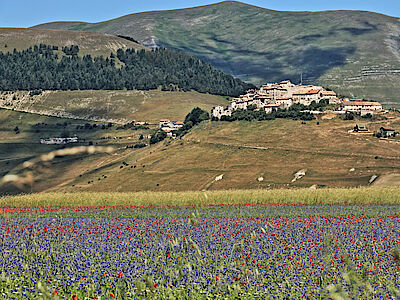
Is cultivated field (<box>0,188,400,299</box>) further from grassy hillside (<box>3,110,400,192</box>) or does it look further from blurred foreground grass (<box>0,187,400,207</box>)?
grassy hillside (<box>3,110,400,192</box>)

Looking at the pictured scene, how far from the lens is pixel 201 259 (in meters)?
18.5

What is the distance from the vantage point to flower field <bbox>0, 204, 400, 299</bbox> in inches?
604

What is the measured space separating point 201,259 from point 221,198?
26.4m

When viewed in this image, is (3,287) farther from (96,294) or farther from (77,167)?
(77,167)

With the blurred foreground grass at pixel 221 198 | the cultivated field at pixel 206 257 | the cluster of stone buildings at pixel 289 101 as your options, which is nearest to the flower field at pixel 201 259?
the cultivated field at pixel 206 257

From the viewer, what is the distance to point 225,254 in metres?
19.9

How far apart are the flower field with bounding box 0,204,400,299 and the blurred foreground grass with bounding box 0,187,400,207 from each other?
13758 mm

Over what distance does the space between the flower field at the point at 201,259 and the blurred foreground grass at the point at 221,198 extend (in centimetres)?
1376

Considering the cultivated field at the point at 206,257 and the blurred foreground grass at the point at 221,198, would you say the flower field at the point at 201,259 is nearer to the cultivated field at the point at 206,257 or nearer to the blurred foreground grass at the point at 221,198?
the cultivated field at the point at 206,257

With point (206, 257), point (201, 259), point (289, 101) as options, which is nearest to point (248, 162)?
point (289, 101)

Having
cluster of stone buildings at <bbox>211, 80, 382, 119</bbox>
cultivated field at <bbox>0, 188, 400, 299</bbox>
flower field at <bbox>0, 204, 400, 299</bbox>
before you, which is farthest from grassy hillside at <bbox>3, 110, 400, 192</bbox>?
flower field at <bbox>0, 204, 400, 299</bbox>

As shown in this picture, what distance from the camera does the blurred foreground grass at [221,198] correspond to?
4338cm

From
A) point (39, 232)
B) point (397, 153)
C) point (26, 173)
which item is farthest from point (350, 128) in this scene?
point (39, 232)

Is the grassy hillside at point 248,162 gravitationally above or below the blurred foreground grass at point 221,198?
below
